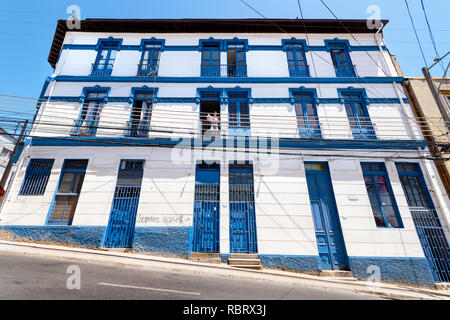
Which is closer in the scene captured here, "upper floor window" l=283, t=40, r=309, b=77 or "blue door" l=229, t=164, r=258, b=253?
"blue door" l=229, t=164, r=258, b=253

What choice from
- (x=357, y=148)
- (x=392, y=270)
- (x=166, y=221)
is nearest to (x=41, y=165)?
(x=166, y=221)

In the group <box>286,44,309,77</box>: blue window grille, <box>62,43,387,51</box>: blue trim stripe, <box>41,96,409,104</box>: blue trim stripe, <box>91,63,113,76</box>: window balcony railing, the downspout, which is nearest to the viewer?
the downspout

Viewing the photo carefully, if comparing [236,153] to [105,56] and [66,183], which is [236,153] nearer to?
[66,183]

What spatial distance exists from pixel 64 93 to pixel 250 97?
10.8 m

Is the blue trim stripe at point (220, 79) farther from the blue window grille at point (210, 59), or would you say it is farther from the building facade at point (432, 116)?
the building facade at point (432, 116)

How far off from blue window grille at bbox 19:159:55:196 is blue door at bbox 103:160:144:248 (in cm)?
356

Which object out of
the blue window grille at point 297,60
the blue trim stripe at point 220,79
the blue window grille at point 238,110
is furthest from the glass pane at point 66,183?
the blue window grille at point 297,60

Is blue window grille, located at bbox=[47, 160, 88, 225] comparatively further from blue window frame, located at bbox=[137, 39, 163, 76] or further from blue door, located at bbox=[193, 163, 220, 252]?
blue window frame, located at bbox=[137, 39, 163, 76]

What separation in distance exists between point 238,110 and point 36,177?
35.8ft

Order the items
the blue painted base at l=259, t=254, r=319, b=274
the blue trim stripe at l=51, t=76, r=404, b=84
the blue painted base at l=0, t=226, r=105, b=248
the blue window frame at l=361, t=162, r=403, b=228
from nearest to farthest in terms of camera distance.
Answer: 1. the blue painted base at l=259, t=254, r=319, b=274
2. the blue painted base at l=0, t=226, r=105, b=248
3. the blue window frame at l=361, t=162, r=403, b=228
4. the blue trim stripe at l=51, t=76, r=404, b=84

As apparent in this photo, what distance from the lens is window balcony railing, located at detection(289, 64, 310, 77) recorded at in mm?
12797

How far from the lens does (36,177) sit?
10109mm

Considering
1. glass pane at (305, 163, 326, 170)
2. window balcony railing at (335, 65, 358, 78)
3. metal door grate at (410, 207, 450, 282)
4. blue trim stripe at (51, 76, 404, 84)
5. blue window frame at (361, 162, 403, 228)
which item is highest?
window balcony railing at (335, 65, 358, 78)

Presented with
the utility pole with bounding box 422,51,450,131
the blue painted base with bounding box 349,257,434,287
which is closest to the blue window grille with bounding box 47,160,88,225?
the blue painted base with bounding box 349,257,434,287
